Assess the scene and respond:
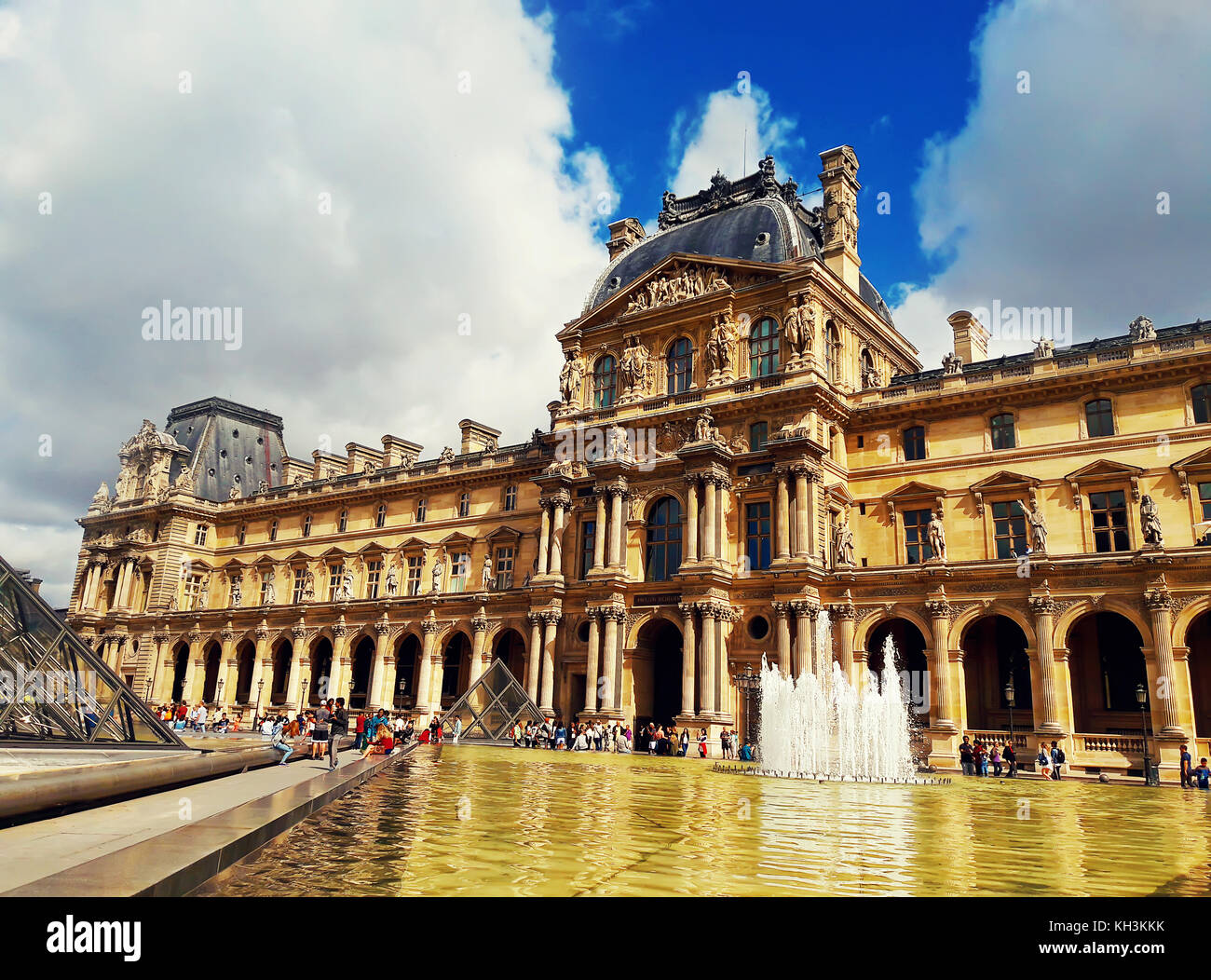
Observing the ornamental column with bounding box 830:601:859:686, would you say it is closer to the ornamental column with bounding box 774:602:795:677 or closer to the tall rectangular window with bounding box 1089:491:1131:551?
the ornamental column with bounding box 774:602:795:677

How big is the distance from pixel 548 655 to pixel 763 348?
19.1 metres

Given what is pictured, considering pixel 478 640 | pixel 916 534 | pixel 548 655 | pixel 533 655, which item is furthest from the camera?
pixel 478 640

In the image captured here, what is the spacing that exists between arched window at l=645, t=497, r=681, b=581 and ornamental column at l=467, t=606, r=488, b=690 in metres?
12.2

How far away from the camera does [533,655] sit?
153 feet

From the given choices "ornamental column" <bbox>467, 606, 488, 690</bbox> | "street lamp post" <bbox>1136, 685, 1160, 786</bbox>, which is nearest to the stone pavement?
"street lamp post" <bbox>1136, 685, 1160, 786</bbox>

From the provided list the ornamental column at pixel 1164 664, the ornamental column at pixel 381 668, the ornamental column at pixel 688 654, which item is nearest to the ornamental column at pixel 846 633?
the ornamental column at pixel 688 654

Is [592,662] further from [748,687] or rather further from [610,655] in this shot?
[748,687]

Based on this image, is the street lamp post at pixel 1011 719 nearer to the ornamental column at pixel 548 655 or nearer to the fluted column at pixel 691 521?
the fluted column at pixel 691 521

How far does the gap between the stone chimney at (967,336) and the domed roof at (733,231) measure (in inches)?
179

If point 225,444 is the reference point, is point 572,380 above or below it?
below

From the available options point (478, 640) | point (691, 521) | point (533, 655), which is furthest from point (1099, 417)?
point (478, 640)

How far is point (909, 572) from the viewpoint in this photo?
38500 millimetres

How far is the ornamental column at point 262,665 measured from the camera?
63719 mm
